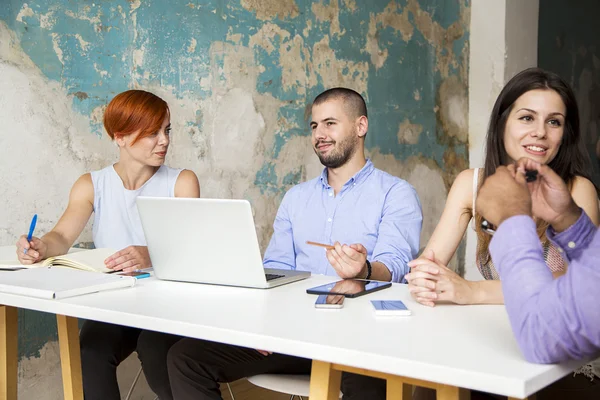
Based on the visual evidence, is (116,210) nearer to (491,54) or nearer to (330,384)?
(330,384)

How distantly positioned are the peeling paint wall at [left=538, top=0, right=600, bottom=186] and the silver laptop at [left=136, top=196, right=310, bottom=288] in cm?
534

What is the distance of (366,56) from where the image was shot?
4773 millimetres

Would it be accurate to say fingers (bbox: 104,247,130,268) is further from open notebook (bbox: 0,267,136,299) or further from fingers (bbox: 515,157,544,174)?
fingers (bbox: 515,157,544,174)

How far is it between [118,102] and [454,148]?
11.1ft

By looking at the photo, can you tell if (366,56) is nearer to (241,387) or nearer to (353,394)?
(241,387)

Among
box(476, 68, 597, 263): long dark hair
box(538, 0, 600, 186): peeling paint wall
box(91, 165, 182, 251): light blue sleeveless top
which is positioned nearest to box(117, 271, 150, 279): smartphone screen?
box(91, 165, 182, 251): light blue sleeveless top

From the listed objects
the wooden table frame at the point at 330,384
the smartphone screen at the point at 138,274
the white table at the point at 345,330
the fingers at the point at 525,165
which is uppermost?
the fingers at the point at 525,165

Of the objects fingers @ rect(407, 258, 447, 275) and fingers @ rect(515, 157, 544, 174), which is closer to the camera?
Result: fingers @ rect(515, 157, 544, 174)

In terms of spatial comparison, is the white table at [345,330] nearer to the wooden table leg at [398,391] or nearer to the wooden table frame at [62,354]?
the wooden table leg at [398,391]

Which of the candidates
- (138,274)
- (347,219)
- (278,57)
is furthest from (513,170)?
(278,57)

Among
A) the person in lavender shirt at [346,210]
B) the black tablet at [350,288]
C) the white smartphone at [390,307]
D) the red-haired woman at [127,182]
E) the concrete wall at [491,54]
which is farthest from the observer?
the concrete wall at [491,54]

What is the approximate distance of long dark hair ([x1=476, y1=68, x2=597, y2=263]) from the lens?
7.36 feet

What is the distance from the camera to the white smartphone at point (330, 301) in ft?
5.41

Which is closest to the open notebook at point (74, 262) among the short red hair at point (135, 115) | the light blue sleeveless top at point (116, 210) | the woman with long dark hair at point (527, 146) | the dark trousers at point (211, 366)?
the dark trousers at point (211, 366)
